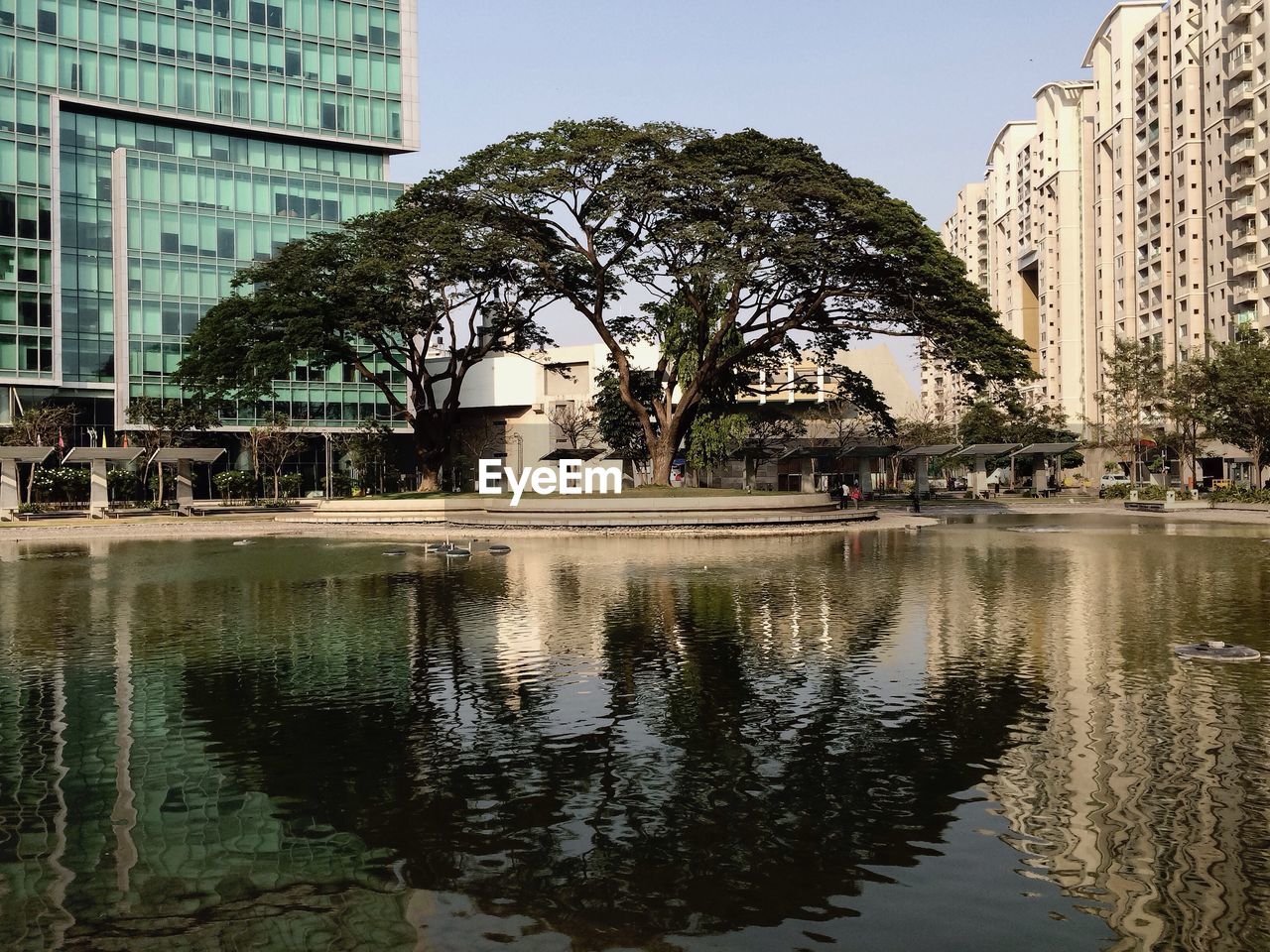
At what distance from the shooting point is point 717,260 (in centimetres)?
4212

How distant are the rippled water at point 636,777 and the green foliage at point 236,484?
5605cm

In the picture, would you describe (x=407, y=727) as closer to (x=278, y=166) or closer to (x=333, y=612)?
(x=333, y=612)

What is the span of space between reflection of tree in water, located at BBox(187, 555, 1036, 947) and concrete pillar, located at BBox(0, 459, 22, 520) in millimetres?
45654

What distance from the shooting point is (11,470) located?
54.1 m

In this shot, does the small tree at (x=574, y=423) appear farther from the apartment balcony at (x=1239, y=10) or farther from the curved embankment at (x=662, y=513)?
the apartment balcony at (x=1239, y=10)

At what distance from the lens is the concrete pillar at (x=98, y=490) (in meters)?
56.2

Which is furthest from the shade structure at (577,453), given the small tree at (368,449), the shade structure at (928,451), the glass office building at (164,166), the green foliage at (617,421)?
the shade structure at (928,451)

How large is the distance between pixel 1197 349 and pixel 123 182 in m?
80.3

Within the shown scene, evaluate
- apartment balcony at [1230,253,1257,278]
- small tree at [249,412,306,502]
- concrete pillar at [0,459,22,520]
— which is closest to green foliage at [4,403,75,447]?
small tree at [249,412,306,502]

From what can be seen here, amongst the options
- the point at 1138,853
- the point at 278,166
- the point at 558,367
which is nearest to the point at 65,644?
the point at 1138,853

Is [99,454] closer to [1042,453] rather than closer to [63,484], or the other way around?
[63,484]

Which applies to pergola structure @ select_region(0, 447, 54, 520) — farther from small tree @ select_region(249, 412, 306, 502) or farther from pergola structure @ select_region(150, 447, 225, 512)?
small tree @ select_region(249, 412, 306, 502)

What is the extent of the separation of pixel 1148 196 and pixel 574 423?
2204 inches

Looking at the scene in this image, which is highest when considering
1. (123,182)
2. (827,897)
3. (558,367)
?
(123,182)
